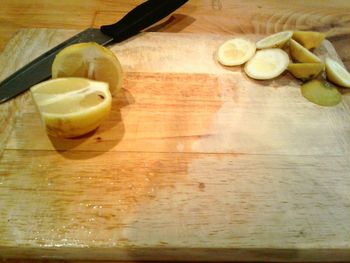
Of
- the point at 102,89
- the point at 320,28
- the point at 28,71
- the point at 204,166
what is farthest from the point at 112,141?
the point at 320,28

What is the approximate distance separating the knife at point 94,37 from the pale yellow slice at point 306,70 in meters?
0.45

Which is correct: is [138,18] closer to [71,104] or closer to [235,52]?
[235,52]

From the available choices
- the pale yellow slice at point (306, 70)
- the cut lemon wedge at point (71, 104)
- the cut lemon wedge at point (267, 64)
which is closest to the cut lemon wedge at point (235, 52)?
the cut lemon wedge at point (267, 64)

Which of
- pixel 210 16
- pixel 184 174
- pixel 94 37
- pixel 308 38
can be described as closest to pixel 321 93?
pixel 308 38

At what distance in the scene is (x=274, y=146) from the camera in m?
0.78

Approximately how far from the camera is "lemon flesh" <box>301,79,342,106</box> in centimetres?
89

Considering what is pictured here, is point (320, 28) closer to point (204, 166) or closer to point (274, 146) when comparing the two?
point (274, 146)

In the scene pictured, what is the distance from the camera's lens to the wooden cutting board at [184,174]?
0.63 meters

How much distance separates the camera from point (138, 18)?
3.48 feet

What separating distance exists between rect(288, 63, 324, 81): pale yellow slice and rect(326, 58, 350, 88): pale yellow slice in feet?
0.10

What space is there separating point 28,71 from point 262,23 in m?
0.88

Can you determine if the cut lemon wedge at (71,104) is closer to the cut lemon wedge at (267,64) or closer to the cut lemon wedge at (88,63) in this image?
the cut lemon wedge at (88,63)

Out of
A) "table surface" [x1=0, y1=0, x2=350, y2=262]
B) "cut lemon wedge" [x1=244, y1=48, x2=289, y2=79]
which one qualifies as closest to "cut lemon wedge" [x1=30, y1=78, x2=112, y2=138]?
"cut lemon wedge" [x1=244, y1=48, x2=289, y2=79]

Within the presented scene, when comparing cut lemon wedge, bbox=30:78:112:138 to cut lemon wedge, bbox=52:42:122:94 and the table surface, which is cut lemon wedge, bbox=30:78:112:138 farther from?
the table surface
